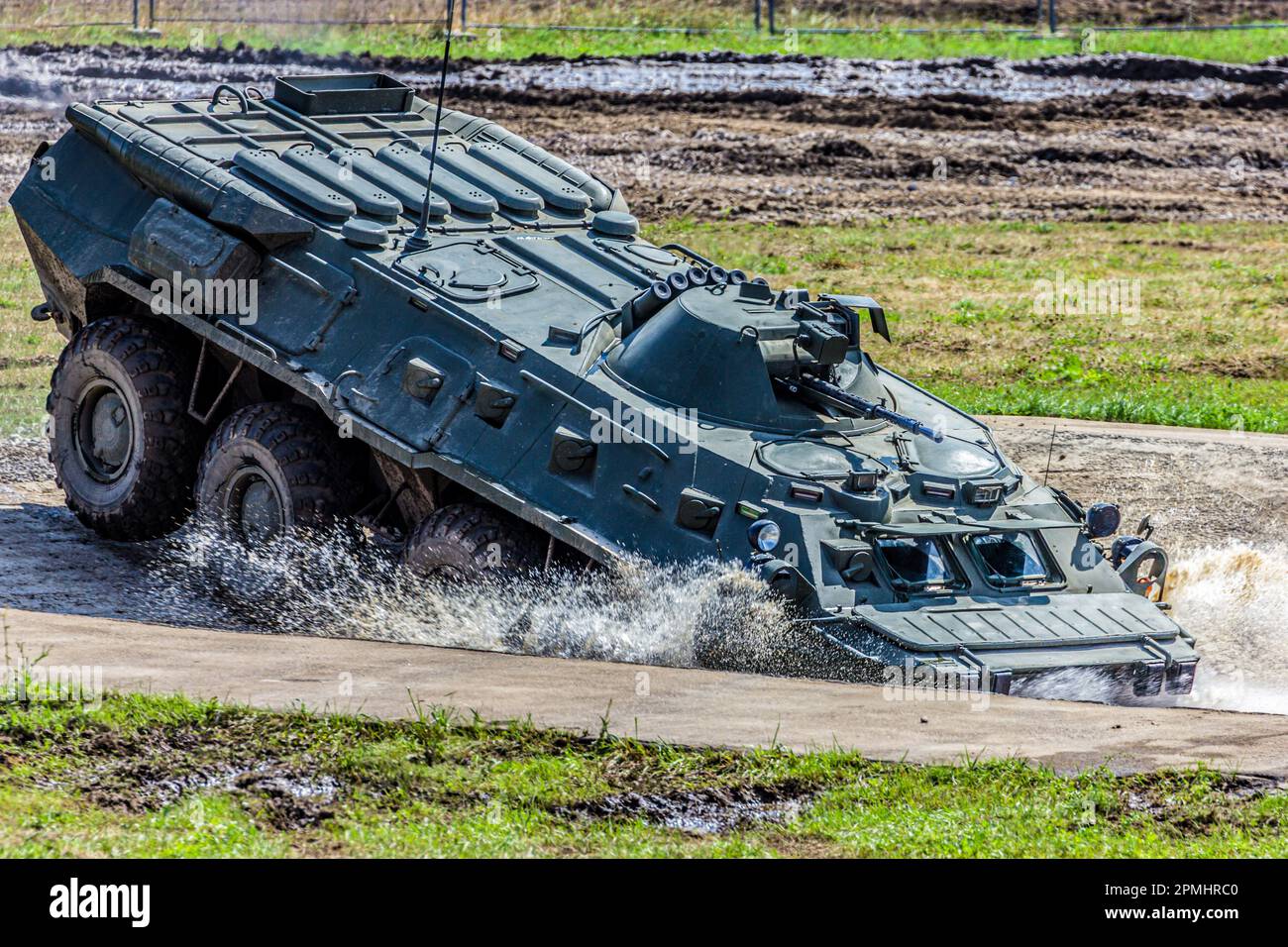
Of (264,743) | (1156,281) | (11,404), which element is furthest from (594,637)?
(1156,281)

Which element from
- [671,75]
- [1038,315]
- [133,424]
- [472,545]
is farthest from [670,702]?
[671,75]

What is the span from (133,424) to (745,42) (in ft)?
65.8

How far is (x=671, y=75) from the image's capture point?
29.9 m

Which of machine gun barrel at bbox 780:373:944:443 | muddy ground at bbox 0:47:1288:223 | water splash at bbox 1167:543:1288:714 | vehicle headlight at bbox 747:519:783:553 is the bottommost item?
water splash at bbox 1167:543:1288:714

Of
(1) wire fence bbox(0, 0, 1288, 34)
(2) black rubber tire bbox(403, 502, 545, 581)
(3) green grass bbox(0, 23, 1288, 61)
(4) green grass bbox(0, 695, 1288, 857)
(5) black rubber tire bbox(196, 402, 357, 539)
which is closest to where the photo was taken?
(4) green grass bbox(0, 695, 1288, 857)

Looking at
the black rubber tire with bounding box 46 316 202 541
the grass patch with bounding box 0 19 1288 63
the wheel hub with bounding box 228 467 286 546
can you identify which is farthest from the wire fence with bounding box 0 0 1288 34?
the wheel hub with bounding box 228 467 286 546

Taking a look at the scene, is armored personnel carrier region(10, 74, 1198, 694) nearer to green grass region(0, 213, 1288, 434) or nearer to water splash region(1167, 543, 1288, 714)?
water splash region(1167, 543, 1288, 714)

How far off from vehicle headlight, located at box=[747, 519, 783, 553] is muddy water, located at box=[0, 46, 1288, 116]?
1710cm

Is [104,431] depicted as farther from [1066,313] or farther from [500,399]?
[1066,313]

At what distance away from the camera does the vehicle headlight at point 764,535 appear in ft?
35.8

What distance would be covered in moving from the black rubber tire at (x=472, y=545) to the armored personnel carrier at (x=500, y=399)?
0.7 inches

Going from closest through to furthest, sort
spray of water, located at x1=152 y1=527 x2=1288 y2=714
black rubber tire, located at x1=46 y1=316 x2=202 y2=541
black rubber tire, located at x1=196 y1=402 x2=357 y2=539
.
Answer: spray of water, located at x1=152 y1=527 x2=1288 y2=714
black rubber tire, located at x1=196 y1=402 x2=357 y2=539
black rubber tire, located at x1=46 y1=316 x2=202 y2=541

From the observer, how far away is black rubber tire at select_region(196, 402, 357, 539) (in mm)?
12492
